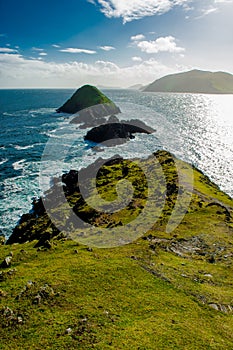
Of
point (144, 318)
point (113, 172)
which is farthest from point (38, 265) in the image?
point (113, 172)

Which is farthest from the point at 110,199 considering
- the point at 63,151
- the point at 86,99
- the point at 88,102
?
the point at 86,99

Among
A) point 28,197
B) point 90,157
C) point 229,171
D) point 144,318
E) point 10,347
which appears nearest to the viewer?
point 10,347

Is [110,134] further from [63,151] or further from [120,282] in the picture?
[120,282]

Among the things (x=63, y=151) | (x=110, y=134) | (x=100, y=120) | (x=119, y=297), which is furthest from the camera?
(x=100, y=120)

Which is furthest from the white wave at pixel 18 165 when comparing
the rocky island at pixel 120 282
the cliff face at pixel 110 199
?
the rocky island at pixel 120 282

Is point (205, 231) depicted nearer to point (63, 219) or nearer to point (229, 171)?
point (63, 219)

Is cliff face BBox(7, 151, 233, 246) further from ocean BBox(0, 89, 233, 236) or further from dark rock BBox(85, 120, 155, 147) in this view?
dark rock BBox(85, 120, 155, 147)

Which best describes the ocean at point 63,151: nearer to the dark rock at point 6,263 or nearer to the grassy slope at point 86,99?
the dark rock at point 6,263

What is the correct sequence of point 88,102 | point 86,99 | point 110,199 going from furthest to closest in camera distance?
1. point 86,99
2. point 88,102
3. point 110,199
